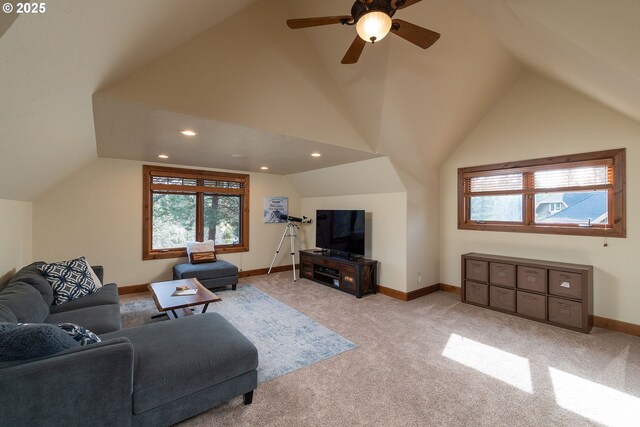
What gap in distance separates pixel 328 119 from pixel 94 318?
10.1 ft

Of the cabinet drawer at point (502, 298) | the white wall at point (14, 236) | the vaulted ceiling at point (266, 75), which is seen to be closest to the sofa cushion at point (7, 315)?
the vaulted ceiling at point (266, 75)

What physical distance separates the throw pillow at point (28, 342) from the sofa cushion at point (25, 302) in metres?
0.86

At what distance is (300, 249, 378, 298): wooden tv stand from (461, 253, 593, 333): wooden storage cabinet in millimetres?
1452

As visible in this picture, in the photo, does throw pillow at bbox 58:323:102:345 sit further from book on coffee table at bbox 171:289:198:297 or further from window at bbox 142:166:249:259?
window at bbox 142:166:249:259

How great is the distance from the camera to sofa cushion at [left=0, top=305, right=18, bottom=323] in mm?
1754

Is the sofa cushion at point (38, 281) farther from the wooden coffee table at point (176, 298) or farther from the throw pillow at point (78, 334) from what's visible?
the throw pillow at point (78, 334)

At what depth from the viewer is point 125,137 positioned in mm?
3287

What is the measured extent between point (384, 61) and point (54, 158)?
353cm

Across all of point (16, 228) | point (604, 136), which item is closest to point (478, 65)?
point (604, 136)

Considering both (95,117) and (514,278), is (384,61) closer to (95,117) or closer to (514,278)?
(95,117)

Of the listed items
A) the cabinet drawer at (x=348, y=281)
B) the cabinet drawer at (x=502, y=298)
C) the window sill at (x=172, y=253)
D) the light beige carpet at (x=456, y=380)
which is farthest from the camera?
the window sill at (x=172, y=253)

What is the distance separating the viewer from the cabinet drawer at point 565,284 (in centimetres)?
330

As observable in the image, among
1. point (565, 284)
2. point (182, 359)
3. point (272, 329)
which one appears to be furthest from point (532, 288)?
point (182, 359)

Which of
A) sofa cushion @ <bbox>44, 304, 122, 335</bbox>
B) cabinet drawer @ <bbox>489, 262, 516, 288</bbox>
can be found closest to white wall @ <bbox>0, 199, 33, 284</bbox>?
sofa cushion @ <bbox>44, 304, 122, 335</bbox>
